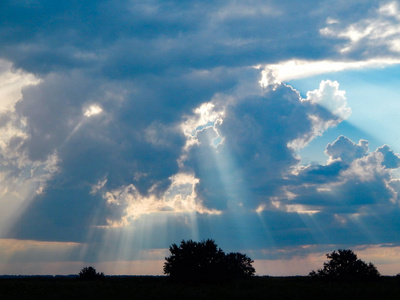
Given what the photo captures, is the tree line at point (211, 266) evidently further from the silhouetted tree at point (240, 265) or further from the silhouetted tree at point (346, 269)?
the silhouetted tree at point (240, 265)

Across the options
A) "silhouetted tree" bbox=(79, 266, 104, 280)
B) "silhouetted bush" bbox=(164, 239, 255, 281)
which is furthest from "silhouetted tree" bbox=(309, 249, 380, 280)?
"silhouetted tree" bbox=(79, 266, 104, 280)

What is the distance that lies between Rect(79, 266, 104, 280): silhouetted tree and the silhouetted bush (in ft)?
156

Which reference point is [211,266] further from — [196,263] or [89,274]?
[89,274]

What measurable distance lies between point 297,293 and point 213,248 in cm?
3420

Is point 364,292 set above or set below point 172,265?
below

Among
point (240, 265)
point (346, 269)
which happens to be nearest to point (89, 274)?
point (240, 265)

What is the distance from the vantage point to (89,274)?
12838cm

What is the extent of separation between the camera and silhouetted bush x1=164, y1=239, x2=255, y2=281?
85.7 metres

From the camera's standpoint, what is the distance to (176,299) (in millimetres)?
54875

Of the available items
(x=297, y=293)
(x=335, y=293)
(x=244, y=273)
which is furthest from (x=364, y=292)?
(x=244, y=273)

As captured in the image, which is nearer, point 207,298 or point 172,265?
point 207,298

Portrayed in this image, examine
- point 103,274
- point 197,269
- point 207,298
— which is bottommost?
point 207,298

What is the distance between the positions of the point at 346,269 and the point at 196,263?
33.3 m

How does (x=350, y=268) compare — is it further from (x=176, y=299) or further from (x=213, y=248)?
(x=176, y=299)
